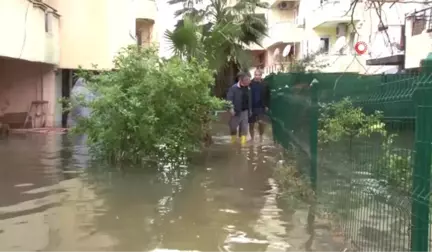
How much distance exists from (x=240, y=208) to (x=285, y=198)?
76cm

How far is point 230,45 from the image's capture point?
53.4ft

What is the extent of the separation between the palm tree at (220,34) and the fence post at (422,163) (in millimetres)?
9757

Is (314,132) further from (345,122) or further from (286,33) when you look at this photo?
(286,33)

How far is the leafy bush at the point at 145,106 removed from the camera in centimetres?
980

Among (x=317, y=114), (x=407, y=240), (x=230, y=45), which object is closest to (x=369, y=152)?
(x=407, y=240)

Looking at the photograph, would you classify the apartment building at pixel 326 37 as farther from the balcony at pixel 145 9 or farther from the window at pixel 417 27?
the balcony at pixel 145 9

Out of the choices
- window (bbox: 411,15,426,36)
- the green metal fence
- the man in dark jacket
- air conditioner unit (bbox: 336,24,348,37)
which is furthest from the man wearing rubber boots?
air conditioner unit (bbox: 336,24,348,37)

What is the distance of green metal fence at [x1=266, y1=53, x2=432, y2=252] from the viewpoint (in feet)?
11.4

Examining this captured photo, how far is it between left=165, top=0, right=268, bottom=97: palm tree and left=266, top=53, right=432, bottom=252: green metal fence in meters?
5.40

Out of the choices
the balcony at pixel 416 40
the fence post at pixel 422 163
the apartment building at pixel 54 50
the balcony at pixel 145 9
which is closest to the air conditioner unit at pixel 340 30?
the balcony at pixel 145 9

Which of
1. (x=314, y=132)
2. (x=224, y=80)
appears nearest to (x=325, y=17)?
(x=224, y=80)

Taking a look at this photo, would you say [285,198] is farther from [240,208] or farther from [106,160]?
[106,160]

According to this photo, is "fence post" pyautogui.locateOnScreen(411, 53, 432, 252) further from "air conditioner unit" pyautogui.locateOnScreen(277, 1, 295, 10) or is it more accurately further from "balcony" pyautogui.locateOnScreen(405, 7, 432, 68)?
"air conditioner unit" pyautogui.locateOnScreen(277, 1, 295, 10)

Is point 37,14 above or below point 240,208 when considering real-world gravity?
above
